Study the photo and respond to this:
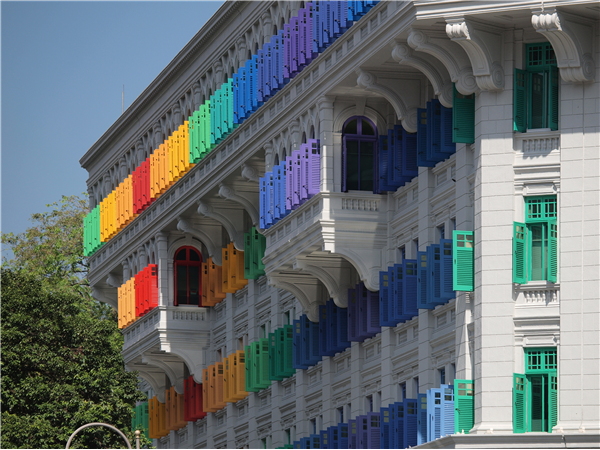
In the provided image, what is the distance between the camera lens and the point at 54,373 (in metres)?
70.1

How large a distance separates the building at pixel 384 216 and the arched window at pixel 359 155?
6 cm

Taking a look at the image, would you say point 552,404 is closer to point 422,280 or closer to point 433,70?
Answer: point 422,280

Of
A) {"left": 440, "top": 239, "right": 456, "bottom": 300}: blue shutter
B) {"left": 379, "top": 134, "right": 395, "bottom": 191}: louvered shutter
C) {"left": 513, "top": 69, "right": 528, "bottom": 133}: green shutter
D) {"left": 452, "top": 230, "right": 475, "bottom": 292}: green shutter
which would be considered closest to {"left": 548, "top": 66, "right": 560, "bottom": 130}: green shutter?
{"left": 513, "top": 69, "right": 528, "bottom": 133}: green shutter

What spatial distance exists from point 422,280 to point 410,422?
3907 millimetres

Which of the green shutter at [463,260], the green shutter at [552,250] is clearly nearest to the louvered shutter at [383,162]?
the green shutter at [463,260]

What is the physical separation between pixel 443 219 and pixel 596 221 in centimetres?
582

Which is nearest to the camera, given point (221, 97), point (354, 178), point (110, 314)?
point (354, 178)

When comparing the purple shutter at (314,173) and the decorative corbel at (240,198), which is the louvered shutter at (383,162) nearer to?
the purple shutter at (314,173)

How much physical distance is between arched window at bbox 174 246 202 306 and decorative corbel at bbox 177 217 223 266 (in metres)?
1.26

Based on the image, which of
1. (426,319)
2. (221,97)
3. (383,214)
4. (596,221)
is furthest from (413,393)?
(221,97)

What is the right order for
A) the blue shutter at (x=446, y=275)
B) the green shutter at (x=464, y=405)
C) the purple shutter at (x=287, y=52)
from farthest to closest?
the purple shutter at (x=287, y=52) < the blue shutter at (x=446, y=275) < the green shutter at (x=464, y=405)

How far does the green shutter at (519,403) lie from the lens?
39250 mm

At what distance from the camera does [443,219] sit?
1746 inches

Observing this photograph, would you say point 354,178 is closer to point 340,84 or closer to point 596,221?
point 340,84
